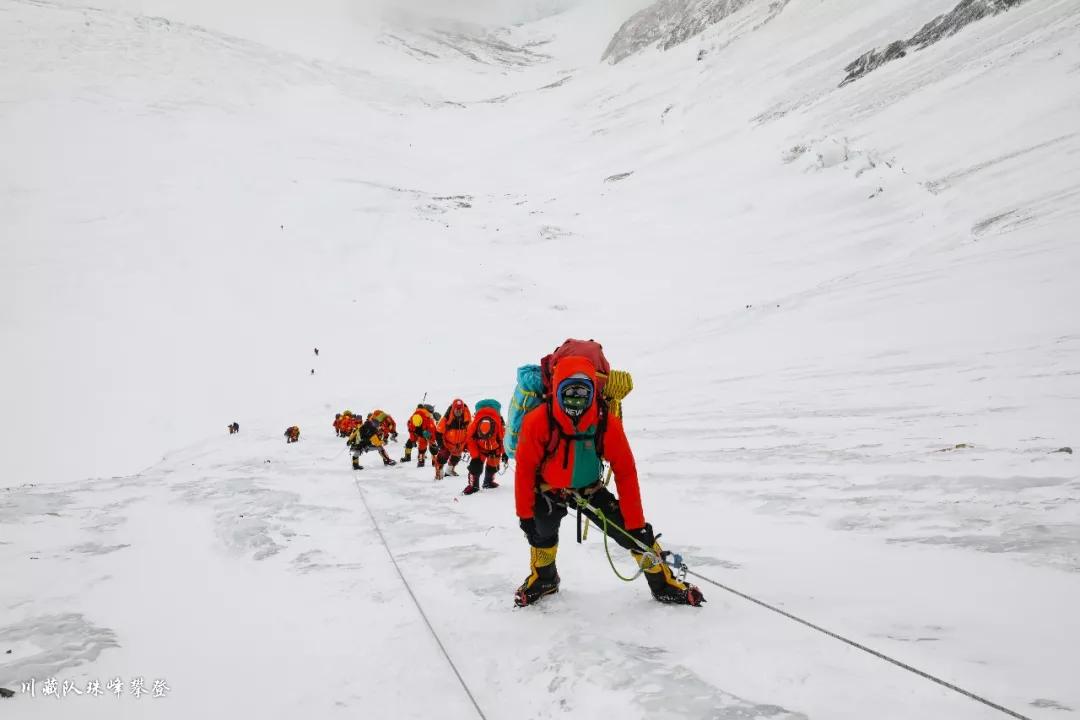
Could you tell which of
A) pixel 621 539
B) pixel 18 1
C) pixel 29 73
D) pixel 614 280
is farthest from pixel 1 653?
pixel 18 1

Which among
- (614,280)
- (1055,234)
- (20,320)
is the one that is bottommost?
(1055,234)

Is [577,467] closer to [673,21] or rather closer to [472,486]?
[472,486]

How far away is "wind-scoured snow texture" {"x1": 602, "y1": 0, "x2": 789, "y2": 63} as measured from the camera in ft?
243

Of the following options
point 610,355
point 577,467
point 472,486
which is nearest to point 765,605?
point 577,467


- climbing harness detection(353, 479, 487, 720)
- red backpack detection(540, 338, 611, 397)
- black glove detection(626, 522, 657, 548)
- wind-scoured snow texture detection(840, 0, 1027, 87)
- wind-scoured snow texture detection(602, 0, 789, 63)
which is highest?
wind-scoured snow texture detection(602, 0, 789, 63)

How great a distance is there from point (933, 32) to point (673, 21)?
80925mm

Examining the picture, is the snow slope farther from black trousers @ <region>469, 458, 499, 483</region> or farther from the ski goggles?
the ski goggles

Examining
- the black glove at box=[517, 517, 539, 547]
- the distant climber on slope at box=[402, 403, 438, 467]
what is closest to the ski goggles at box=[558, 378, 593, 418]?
the black glove at box=[517, 517, 539, 547]

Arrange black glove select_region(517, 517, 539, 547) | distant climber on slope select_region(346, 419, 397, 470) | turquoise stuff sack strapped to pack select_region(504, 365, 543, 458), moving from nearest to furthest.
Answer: black glove select_region(517, 517, 539, 547) → turquoise stuff sack strapped to pack select_region(504, 365, 543, 458) → distant climber on slope select_region(346, 419, 397, 470)

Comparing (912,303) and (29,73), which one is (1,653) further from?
(29,73)

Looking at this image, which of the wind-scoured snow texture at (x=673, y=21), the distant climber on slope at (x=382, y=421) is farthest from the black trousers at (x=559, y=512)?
the wind-scoured snow texture at (x=673, y=21)

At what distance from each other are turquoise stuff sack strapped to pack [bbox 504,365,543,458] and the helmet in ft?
1.87

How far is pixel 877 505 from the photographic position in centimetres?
472

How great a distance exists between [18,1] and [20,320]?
237ft
